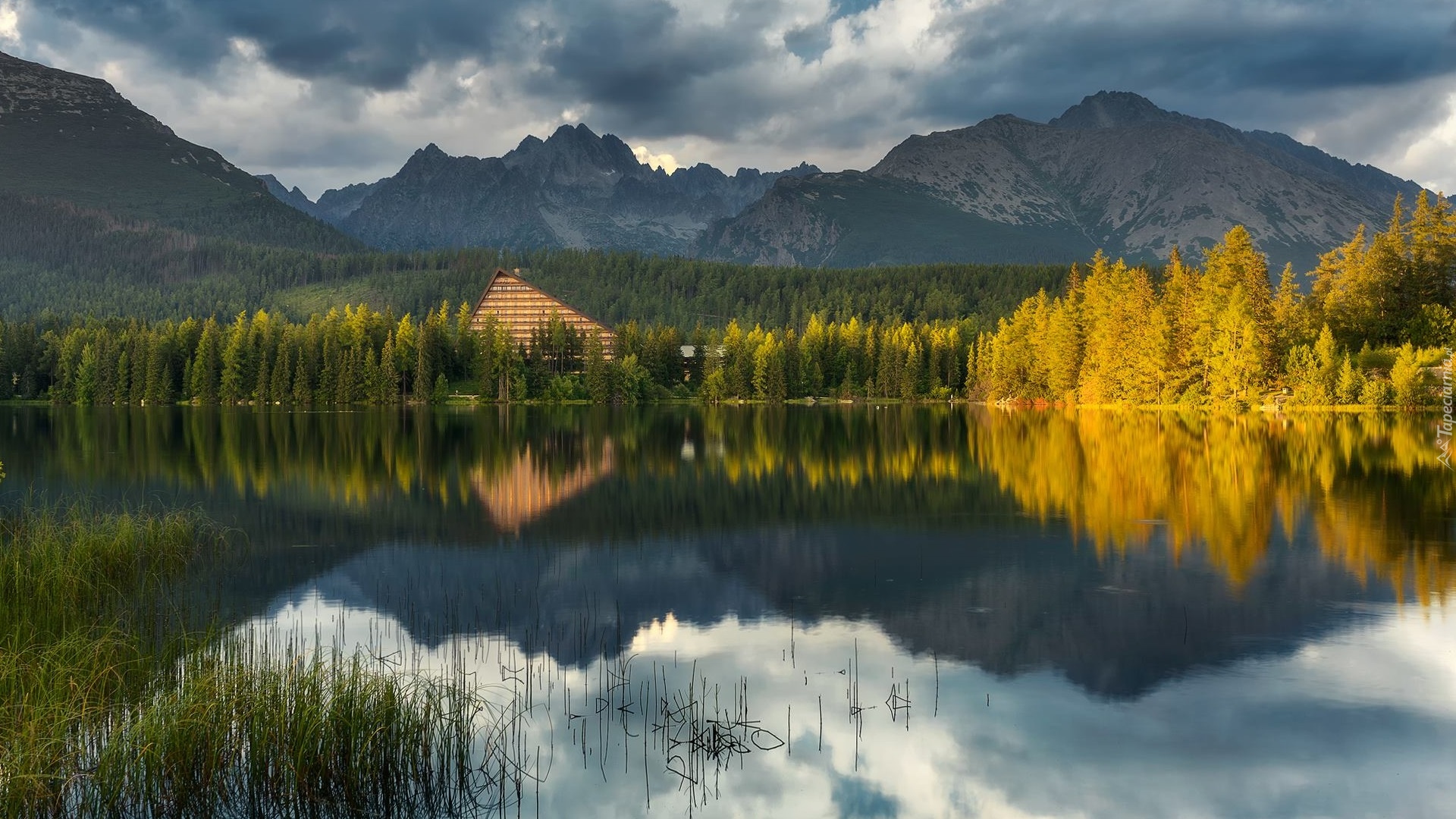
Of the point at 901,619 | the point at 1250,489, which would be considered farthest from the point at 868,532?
the point at 1250,489

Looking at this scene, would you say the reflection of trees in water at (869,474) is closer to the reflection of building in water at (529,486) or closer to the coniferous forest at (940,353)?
the reflection of building in water at (529,486)

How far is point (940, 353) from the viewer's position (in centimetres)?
17738

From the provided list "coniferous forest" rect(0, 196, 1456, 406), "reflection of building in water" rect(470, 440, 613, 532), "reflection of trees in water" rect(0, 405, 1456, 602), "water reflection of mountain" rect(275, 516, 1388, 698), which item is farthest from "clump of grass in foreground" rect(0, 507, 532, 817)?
"coniferous forest" rect(0, 196, 1456, 406)

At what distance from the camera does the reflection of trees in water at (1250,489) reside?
29266 millimetres

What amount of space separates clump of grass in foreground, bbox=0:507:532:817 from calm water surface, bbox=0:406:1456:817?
1.07 m

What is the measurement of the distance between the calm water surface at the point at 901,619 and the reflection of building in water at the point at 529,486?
1.31ft

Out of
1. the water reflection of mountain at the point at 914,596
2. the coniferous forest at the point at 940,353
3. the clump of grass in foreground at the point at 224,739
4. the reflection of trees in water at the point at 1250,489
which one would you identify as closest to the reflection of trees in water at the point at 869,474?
the reflection of trees in water at the point at 1250,489

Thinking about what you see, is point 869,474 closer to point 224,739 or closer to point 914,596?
point 914,596

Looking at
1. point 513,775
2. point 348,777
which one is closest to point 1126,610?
point 513,775

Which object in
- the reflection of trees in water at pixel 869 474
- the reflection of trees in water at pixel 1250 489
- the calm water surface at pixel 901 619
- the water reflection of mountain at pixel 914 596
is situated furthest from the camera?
the reflection of trees in water at pixel 869 474

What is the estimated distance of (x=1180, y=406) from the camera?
107188 mm

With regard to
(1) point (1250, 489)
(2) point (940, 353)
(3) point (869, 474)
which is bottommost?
(3) point (869, 474)

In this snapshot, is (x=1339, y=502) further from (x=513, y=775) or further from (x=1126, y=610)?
(x=513, y=775)

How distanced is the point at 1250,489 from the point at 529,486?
29.9 meters
